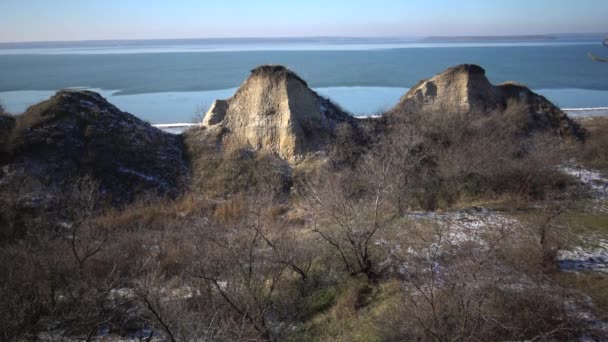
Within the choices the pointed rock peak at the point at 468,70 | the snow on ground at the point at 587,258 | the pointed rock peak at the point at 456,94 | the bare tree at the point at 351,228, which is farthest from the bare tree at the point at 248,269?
the pointed rock peak at the point at 468,70

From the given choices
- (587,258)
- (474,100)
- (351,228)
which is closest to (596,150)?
(474,100)

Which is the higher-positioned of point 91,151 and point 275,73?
point 275,73

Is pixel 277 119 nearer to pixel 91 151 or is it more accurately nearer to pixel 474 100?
pixel 91 151

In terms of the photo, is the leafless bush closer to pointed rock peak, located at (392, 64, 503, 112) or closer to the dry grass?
the dry grass

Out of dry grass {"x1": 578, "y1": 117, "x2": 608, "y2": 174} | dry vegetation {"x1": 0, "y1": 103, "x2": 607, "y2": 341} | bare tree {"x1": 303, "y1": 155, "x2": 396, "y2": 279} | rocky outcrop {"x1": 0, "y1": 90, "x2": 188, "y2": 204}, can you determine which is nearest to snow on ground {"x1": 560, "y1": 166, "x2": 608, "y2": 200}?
dry grass {"x1": 578, "y1": 117, "x2": 608, "y2": 174}

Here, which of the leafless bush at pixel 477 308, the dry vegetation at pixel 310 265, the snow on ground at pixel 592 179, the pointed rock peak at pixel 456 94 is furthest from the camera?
the pointed rock peak at pixel 456 94

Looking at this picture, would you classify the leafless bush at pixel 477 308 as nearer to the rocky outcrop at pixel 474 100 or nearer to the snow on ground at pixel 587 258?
the snow on ground at pixel 587 258

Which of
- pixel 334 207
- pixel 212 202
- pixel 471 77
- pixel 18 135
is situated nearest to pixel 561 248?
pixel 334 207
